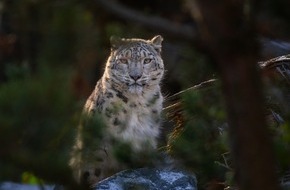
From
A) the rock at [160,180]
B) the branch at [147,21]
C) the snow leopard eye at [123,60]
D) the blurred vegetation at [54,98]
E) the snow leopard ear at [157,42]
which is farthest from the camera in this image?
the snow leopard ear at [157,42]

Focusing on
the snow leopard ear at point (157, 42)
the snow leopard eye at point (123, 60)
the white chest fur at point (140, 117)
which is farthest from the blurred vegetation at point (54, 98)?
the snow leopard ear at point (157, 42)

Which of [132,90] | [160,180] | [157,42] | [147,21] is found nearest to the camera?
[147,21]

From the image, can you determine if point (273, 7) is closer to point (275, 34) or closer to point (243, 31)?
point (243, 31)

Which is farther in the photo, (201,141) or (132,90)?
(132,90)

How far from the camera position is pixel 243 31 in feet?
5.94

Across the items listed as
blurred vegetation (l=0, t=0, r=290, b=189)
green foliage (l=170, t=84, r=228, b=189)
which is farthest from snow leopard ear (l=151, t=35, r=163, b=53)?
blurred vegetation (l=0, t=0, r=290, b=189)

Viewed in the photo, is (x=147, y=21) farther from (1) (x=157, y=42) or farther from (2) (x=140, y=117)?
(1) (x=157, y=42)

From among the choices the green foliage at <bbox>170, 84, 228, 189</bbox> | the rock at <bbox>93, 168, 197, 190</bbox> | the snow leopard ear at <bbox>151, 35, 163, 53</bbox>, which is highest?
the snow leopard ear at <bbox>151, 35, 163, 53</bbox>

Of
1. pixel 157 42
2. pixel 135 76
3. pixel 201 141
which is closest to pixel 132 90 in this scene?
pixel 135 76

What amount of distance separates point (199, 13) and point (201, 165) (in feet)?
3.67

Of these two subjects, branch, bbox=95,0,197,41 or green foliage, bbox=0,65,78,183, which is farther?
green foliage, bbox=0,65,78,183

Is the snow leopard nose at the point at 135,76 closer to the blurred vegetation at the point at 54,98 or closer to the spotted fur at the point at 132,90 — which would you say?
the spotted fur at the point at 132,90

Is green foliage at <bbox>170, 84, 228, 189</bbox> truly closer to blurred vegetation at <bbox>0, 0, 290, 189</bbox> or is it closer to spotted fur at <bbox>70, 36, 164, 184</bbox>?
blurred vegetation at <bbox>0, 0, 290, 189</bbox>

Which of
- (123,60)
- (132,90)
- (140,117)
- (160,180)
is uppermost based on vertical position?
(123,60)
